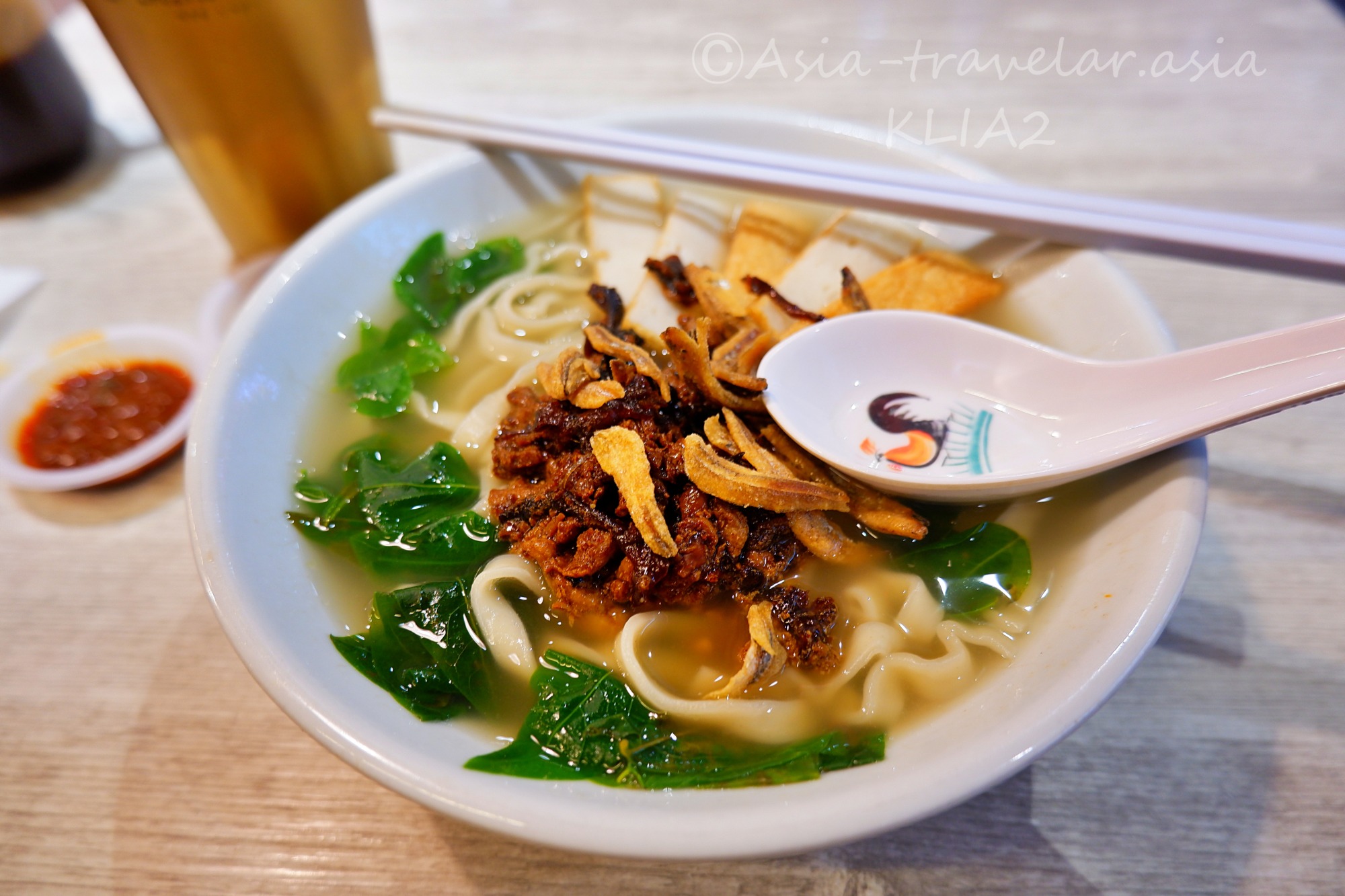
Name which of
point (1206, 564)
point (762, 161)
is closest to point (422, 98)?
point (762, 161)

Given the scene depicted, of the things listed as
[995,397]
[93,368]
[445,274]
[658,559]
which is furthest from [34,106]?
[995,397]

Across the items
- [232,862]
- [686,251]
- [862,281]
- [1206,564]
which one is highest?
[686,251]

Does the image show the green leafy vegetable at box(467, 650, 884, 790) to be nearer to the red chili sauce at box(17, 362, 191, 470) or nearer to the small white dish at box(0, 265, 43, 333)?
the red chili sauce at box(17, 362, 191, 470)

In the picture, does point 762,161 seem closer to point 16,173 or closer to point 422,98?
point 422,98

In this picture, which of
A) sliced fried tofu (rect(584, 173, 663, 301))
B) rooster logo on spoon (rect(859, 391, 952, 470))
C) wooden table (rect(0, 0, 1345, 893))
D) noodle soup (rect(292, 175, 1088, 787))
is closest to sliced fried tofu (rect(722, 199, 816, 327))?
noodle soup (rect(292, 175, 1088, 787))

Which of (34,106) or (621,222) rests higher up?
(34,106)

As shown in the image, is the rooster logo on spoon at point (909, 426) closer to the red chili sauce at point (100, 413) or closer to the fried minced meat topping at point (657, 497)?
the fried minced meat topping at point (657, 497)

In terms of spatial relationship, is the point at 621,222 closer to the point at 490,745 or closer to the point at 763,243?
the point at 763,243
